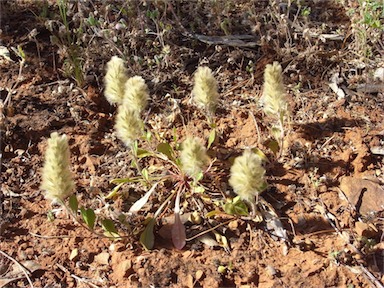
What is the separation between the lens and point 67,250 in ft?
8.26

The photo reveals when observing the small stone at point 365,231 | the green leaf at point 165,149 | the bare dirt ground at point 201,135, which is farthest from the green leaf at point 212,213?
the small stone at point 365,231

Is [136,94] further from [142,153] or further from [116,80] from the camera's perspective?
[142,153]

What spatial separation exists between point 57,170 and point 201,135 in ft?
3.46

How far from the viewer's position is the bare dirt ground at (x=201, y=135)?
8.05 feet

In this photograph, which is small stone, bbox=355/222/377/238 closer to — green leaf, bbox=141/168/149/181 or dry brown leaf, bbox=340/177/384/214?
dry brown leaf, bbox=340/177/384/214

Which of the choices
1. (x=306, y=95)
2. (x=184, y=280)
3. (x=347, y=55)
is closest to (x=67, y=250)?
(x=184, y=280)

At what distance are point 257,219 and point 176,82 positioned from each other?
119 centimetres

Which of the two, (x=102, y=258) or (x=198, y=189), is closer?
→ (x=102, y=258)

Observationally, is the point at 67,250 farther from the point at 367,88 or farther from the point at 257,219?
the point at 367,88

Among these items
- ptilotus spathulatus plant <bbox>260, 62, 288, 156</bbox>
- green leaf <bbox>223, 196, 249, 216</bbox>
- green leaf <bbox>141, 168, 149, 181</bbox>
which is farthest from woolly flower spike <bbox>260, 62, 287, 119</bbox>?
green leaf <bbox>141, 168, 149, 181</bbox>

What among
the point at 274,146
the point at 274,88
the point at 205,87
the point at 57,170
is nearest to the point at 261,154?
the point at 274,146

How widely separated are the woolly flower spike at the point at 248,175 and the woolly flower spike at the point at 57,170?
74 centimetres

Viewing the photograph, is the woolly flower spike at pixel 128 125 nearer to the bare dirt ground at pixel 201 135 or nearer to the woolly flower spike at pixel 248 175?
the bare dirt ground at pixel 201 135

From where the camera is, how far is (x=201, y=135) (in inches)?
120
